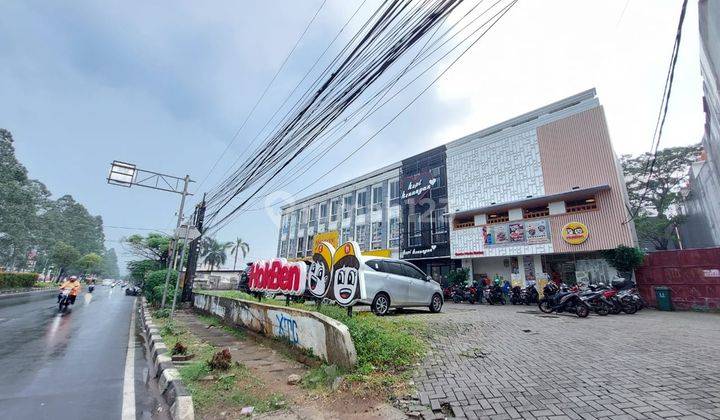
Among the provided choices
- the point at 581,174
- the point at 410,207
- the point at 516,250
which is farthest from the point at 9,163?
the point at 581,174

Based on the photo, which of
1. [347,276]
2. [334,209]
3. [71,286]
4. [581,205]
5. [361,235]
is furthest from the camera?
[334,209]

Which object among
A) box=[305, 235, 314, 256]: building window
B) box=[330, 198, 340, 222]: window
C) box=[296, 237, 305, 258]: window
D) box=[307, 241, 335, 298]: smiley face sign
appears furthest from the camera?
box=[296, 237, 305, 258]: window

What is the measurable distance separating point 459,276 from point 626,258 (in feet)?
27.3

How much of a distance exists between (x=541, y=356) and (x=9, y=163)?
1869 inches

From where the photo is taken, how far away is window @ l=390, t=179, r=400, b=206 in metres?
25.5

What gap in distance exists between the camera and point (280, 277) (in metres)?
9.09

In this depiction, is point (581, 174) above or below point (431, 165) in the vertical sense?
below

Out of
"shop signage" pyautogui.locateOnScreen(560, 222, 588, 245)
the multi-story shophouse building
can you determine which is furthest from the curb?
"shop signage" pyautogui.locateOnScreen(560, 222, 588, 245)

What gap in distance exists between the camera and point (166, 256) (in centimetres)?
2716

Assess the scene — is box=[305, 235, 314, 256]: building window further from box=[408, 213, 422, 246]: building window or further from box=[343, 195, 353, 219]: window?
box=[408, 213, 422, 246]: building window

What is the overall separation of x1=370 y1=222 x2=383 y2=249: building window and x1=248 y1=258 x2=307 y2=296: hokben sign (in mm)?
15628

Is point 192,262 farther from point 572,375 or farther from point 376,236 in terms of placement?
point 572,375

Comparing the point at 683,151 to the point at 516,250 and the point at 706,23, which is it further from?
the point at 706,23

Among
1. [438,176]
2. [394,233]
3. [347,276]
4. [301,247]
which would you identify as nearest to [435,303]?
[347,276]
